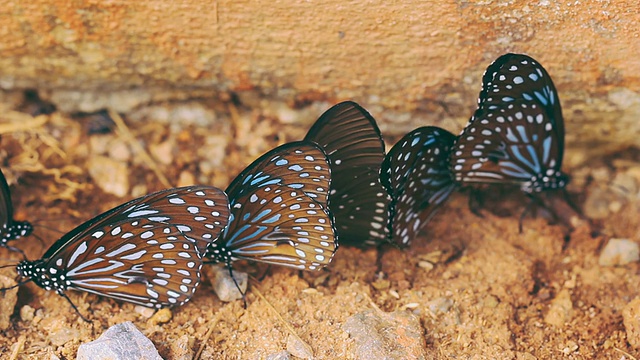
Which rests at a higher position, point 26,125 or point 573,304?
point 26,125

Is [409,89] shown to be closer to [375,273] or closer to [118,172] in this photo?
[375,273]

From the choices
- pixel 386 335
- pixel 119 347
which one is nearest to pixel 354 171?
pixel 386 335

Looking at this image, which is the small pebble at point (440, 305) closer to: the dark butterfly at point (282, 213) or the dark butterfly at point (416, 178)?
the dark butterfly at point (416, 178)

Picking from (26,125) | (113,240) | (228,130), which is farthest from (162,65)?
(113,240)

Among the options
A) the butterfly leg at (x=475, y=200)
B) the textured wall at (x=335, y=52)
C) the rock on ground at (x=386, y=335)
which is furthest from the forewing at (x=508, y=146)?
the rock on ground at (x=386, y=335)

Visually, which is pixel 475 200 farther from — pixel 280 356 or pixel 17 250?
pixel 17 250
